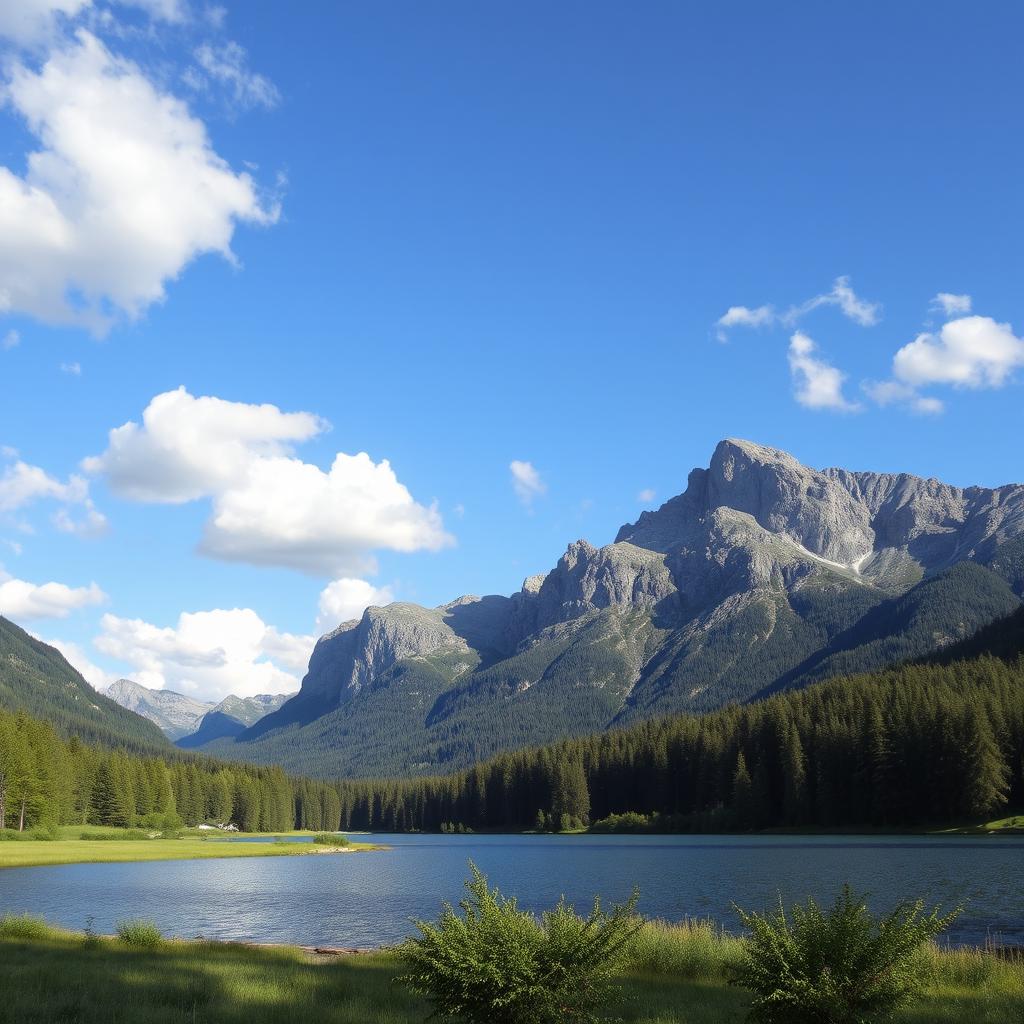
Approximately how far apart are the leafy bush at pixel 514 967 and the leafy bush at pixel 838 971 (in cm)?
264

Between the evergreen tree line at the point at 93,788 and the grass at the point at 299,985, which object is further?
the evergreen tree line at the point at 93,788

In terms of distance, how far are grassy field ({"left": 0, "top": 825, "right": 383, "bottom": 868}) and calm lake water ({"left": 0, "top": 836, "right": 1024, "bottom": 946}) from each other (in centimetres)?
447

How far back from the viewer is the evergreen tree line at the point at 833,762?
111750 mm

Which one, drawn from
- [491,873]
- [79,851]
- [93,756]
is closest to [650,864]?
[491,873]

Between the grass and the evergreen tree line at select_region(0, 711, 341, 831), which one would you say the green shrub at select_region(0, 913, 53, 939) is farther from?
the evergreen tree line at select_region(0, 711, 341, 831)

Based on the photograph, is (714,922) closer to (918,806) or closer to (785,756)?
(918,806)

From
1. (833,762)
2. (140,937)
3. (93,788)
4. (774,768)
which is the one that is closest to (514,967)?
(140,937)

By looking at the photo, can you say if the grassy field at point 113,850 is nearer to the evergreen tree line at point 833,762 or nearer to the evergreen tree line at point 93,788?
the evergreen tree line at point 93,788

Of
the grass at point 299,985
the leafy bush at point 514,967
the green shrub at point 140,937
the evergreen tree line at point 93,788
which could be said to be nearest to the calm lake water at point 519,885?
the green shrub at point 140,937

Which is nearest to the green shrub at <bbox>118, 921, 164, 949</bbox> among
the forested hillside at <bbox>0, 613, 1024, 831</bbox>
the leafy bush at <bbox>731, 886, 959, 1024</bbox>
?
the leafy bush at <bbox>731, 886, 959, 1024</bbox>

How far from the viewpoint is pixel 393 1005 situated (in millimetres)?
22938

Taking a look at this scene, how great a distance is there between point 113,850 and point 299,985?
309ft

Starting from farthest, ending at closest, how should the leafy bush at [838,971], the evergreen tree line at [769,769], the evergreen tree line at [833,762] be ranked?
1. the evergreen tree line at [769,769]
2. the evergreen tree line at [833,762]
3. the leafy bush at [838,971]

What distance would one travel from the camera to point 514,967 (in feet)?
52.1
